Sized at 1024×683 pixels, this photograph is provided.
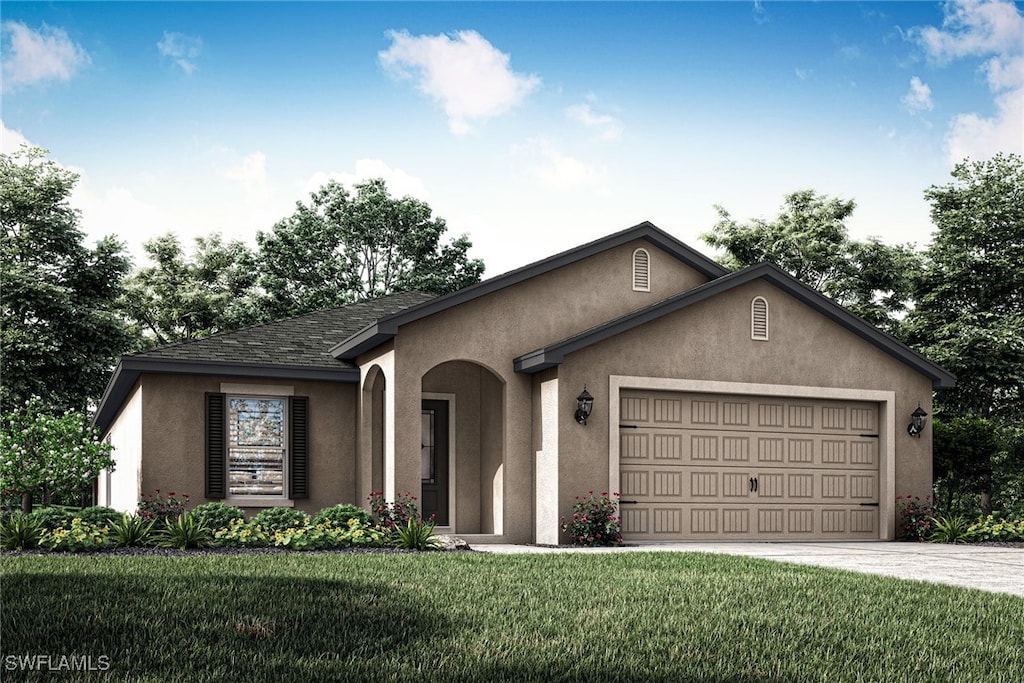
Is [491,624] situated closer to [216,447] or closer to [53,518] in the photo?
[53,518]

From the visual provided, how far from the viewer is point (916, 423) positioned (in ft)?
55.5

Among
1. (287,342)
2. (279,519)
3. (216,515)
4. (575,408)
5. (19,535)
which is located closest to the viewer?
(19,535)

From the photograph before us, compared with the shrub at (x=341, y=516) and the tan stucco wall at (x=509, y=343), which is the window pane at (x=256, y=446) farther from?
the shrub at (x=341, y=516)

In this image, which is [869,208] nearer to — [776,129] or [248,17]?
[776,129]

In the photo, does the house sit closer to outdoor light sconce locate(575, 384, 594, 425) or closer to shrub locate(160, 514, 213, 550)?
outdoor light sconce locate(575, 384, 594, 425)

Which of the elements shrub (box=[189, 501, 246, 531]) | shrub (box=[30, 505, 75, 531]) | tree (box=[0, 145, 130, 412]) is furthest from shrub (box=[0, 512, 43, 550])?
tree (box=[0, 145, 130, 412])

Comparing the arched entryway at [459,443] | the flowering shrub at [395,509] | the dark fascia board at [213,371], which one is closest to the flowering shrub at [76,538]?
the dark fascia board at [213,371]

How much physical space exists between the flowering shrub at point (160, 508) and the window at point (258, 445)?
750 millimetres

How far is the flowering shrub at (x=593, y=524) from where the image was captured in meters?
14.6

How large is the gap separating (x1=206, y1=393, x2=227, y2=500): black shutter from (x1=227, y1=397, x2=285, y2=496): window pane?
154mm

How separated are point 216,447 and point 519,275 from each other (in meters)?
5.26

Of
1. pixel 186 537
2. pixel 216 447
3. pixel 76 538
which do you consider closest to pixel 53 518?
pixel 76 538

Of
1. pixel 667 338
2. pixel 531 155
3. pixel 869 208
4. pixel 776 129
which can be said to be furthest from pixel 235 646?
pixel 869 208

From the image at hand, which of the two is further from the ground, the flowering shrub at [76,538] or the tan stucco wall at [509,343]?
the tan stucco wall at [509,343]
